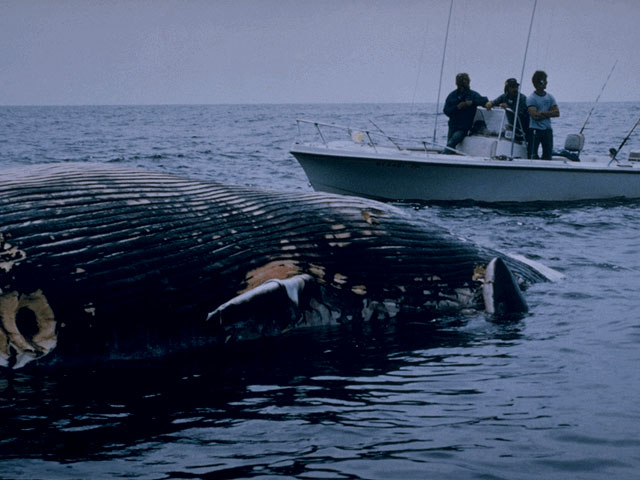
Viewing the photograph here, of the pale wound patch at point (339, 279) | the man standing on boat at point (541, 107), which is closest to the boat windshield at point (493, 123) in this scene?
the man standing on boat at point (541, 107)

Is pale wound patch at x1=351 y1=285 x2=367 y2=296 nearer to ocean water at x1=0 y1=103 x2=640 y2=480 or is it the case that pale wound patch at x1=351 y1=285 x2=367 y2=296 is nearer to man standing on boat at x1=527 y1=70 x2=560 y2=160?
ocean water at x1=0 y1=103 x2=640 y2=480

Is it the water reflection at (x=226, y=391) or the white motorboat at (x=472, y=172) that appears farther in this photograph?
the white motorboat at (x=472, y=172)

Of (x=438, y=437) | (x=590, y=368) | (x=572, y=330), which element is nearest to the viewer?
(x=438, y=437)

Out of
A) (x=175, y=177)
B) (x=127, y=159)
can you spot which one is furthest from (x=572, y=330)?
(x=127, y=159)

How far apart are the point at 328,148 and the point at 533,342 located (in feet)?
33.8

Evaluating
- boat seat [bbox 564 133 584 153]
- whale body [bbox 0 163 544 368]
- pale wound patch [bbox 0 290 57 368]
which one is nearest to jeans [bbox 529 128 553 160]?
boat seat [bbox 564 133 584 153]

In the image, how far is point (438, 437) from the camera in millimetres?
4484

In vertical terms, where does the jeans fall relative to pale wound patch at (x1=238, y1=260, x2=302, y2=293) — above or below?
above

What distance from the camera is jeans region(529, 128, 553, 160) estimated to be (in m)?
16.5

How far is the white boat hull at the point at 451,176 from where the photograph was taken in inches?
632

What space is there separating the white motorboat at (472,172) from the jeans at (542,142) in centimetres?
Result: 29

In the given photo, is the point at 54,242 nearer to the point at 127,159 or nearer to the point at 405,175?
the point at 405,175

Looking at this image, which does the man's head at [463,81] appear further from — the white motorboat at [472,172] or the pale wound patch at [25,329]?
the pale wound patch at [25,329]

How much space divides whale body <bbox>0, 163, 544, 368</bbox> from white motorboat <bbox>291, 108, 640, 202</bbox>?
344 inches
